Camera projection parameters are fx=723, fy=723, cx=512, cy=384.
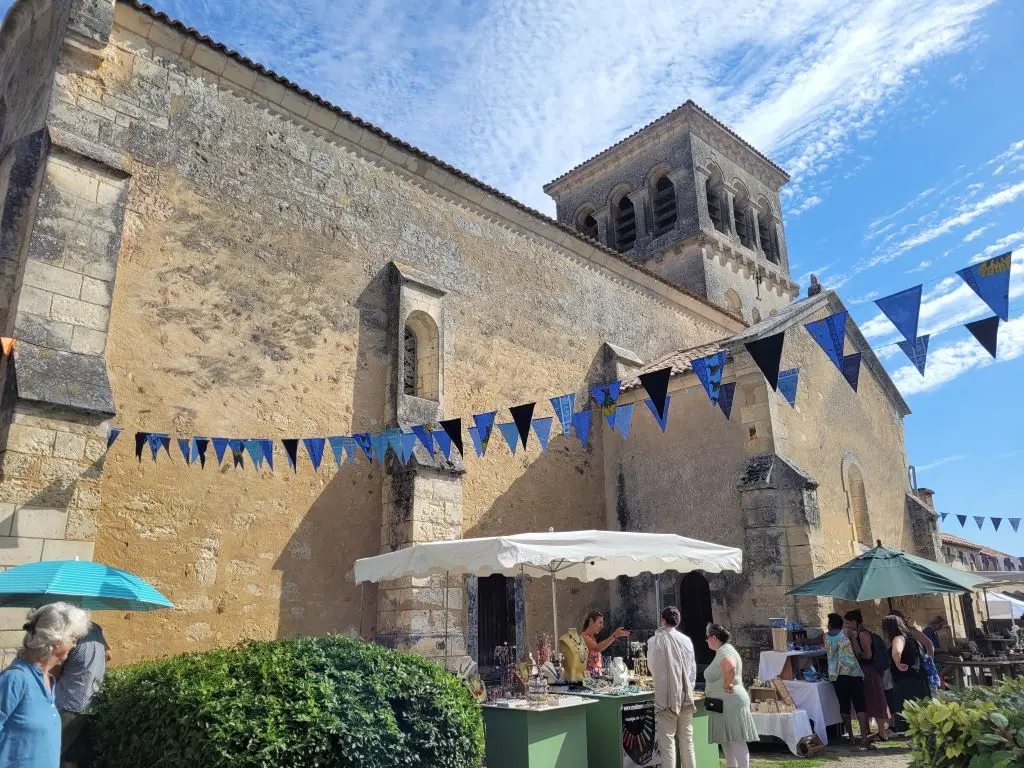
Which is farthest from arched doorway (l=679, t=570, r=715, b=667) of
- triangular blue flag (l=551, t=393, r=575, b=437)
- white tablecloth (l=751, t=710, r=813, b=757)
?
triangular blue flag (l=551, t=393, r=575, b=437)

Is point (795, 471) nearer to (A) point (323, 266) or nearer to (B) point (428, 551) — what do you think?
(B) point (428, 551)

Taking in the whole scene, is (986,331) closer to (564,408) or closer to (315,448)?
(564,408)

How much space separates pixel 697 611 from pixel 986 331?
7265 millimetres

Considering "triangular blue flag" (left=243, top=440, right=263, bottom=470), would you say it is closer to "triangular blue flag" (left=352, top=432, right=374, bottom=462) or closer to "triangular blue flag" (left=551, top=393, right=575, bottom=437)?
"triangular blue flag" (left=352, top=432, right=374, bottom=462)

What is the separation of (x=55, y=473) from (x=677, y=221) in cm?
1829

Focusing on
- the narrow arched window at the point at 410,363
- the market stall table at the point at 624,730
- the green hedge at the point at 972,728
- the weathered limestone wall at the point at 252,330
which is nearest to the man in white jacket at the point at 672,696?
the market stall table at the point at 624,730

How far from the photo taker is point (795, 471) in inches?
422

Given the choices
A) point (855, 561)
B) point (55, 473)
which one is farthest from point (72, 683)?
point (855, 561)

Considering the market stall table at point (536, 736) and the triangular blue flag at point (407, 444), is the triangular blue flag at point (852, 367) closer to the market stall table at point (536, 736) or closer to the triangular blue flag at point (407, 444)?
the market stall table at point (536, 736)

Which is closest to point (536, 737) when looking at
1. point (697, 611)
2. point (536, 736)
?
point (536, 736)

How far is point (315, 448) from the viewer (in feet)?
29.8

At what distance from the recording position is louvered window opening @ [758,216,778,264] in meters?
24.4

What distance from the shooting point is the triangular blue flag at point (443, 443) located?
9579mm

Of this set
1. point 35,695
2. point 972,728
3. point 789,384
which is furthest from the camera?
point 789,384
